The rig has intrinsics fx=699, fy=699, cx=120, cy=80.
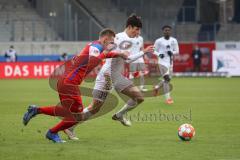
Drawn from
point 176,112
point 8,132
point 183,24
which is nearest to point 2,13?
point 183,24

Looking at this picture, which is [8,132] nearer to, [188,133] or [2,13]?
[188,133]

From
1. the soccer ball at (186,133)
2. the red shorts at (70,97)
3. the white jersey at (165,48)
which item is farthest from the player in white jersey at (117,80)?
the white jersey at (165,48)

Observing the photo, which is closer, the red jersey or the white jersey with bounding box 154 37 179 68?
the red jersey

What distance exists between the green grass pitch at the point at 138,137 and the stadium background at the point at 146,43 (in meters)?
0.03

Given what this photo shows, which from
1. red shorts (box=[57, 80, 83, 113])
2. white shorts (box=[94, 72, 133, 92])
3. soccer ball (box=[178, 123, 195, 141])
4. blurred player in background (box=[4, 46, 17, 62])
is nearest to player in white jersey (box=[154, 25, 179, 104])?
white shorts (box=[94, 72, 133, 92])

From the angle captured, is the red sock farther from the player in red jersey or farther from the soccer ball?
the soccer ball

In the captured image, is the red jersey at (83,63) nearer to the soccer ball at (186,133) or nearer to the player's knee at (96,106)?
the player's knee at (96,106)

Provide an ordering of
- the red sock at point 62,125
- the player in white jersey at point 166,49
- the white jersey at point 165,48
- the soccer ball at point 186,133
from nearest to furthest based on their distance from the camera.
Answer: the red sock at point 62,125
the soccer ball at point 186,133
the player in white jersey at point 166,49
the white jersey at point 165,48

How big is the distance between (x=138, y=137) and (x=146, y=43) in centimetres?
3464

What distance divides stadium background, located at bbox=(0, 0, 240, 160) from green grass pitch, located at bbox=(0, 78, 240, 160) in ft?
0.09

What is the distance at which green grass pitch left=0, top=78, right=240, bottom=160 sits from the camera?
12.2 metres

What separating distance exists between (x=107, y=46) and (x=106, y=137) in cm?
208

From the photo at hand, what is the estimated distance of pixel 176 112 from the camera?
21078 millimetres

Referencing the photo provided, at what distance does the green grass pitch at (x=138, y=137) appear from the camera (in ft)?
39.9
